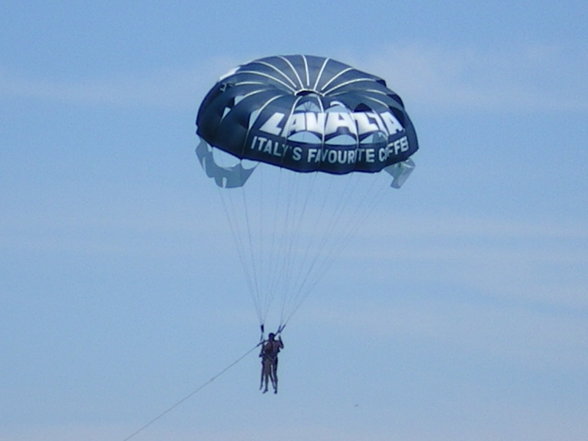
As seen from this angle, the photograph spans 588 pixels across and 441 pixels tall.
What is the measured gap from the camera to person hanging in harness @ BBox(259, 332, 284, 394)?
95500mm

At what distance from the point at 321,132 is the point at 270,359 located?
584 centimetres

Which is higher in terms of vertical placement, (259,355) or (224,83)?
(224,83)

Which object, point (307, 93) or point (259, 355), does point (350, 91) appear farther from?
point (259, 355)

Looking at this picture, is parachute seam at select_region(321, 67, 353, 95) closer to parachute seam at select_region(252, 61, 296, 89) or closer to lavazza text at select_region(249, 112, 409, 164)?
parachute seam at select_region(252, 61, 296, 89)

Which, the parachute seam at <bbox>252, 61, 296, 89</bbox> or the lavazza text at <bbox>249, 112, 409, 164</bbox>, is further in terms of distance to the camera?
the parachute seam at <bbox>252, 61, 296, 89</bbox>

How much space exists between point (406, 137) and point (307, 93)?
2702mm

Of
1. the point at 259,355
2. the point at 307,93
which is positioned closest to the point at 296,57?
the point at 307,93

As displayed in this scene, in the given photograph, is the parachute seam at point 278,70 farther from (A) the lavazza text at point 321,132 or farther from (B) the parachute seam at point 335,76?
(A) the lavazza text at point 321,132

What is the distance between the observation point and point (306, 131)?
9438cm

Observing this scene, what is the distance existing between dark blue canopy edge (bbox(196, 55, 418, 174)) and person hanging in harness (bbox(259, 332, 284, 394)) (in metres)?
4.40

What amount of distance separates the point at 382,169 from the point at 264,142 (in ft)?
10.2

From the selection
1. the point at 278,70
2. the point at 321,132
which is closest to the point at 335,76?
the point at 278,70

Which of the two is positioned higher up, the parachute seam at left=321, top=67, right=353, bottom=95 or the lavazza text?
the parachute seam at left=321, top=67, right=353, bottom=95

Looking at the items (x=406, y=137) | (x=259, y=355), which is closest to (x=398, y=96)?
(x=406, y=137)
